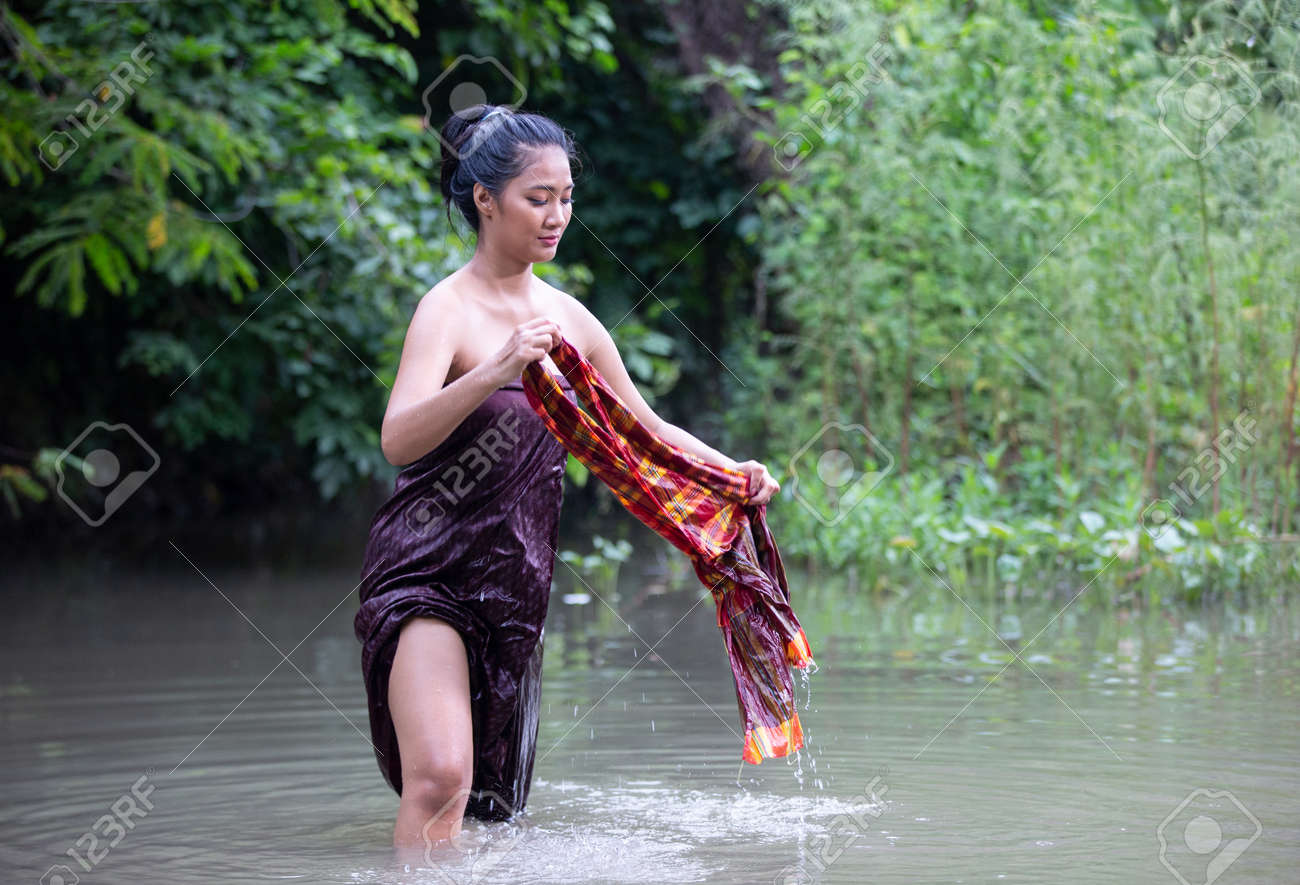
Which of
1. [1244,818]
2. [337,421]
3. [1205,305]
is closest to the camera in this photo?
[1244,818]

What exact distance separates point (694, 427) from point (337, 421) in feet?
13.8

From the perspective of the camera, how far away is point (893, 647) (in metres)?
6.75

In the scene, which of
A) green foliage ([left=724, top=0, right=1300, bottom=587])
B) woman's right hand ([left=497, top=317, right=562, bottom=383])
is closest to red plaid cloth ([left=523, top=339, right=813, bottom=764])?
woman's right hand ([left=497, top=317, right=562, bottom=383])

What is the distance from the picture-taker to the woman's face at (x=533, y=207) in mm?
3510

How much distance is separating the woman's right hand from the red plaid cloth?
24 cm

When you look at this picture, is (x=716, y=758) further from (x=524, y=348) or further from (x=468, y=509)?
(x=524, y=348)

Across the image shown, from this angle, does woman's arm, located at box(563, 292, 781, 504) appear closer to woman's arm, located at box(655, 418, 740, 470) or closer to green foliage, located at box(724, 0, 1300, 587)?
woman's arm, located at box(655, 418, 740, 470)

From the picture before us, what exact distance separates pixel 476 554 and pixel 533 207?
0.80 m

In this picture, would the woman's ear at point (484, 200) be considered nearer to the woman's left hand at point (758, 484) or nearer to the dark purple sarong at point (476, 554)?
the dark purple sarong at point (476, 554)

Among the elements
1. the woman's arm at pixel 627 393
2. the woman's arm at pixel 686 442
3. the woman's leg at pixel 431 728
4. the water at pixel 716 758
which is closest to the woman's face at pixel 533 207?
the woman's arm at pixel 627 393

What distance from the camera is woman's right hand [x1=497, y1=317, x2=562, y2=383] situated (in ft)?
10.5

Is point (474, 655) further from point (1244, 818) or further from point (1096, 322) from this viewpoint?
point (1096, 322)

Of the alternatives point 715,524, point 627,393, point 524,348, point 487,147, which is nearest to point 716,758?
point 715,524

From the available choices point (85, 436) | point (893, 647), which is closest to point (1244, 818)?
point (893, 647)
